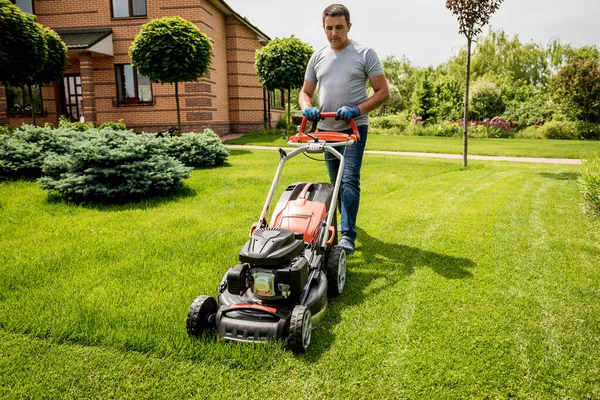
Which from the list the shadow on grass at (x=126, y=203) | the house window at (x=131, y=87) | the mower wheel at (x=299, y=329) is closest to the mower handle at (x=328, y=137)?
the mower wheel at (x=299, y=329)

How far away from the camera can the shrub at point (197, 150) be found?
8820mm

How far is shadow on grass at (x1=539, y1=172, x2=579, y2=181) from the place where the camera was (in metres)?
8.28

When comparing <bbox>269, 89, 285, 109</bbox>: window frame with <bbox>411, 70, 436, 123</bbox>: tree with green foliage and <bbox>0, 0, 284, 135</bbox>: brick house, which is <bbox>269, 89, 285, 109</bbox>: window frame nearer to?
<bbox>0, 0, 284, 135</bbox>: brick house

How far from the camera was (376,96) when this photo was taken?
11.8ft

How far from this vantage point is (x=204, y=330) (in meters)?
2.54

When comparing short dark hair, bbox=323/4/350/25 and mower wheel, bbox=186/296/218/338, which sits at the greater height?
short dark hair, bbox=323/4/350/25

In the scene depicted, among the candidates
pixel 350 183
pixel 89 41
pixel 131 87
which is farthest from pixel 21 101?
pixel 350 183

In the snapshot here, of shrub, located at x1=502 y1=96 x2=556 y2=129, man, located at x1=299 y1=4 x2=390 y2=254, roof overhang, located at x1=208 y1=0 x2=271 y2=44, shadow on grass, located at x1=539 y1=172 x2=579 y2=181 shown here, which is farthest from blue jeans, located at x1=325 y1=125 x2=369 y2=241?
shrub, located at x1=502 y1=96 x2=556 y2=129

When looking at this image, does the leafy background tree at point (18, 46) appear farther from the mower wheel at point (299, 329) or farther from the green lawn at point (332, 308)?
the mower wheel at point (299, 329)

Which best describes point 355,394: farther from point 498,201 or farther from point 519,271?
point 498,201

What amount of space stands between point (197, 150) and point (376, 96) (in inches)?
237

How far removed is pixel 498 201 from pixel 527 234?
1614mm

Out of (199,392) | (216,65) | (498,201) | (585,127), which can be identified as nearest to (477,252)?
(498,201)

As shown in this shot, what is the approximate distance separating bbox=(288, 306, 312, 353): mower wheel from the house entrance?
17.7 meters
